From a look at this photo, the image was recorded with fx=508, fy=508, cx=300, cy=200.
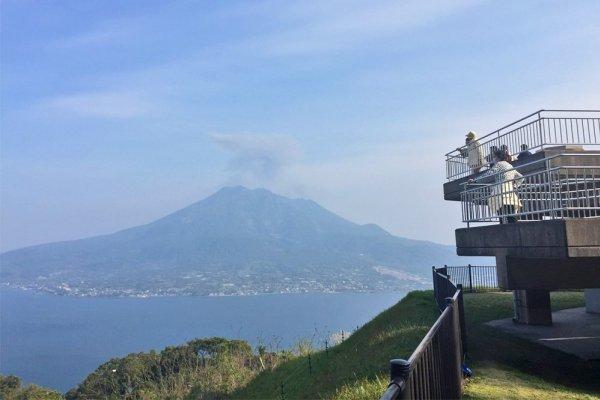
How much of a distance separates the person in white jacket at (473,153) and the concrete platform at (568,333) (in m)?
5.29

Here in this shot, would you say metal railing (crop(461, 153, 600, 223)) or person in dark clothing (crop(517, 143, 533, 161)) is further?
person in dark clothing (crop(517, 143, 533, 161))

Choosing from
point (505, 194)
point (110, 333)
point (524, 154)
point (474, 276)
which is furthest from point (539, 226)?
point (110, 333)

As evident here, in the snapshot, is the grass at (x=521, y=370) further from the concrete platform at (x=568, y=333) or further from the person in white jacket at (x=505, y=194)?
the person in white jacket at (x=505, y=194)

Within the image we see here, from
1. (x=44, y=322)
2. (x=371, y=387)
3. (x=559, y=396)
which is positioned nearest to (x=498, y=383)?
(x=559, y=396)

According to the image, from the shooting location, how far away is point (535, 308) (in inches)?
529

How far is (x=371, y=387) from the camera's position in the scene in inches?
307

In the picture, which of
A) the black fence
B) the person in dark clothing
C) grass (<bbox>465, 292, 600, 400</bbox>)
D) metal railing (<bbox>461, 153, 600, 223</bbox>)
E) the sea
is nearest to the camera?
grass (<bbox>465, 292, 600, 400</bbox>)

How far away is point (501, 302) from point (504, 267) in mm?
7231

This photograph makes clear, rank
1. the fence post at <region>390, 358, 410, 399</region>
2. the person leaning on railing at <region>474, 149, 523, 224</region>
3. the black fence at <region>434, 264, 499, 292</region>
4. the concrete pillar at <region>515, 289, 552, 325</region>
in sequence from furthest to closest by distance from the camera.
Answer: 1. the black fence at <region>434, 264, 499, 292</region>
2. the concrete pillar at <region>515, 289, 552, 325</region>
3. the person leaning on railing at <region>474, 149, 523, 224</region>
4. the fence post at <region>390, 358, 410, 399</region>

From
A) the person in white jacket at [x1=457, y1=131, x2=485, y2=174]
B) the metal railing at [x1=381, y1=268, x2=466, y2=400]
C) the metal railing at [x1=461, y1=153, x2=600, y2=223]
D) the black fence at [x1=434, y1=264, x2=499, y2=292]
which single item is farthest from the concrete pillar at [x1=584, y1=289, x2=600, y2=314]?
the metal railing at [x1=381, y1=268, x2=466, y2=400]

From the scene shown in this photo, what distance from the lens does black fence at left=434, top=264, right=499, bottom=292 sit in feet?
75.0

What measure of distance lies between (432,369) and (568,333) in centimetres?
990

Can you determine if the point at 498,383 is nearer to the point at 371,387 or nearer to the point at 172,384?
the point at 371,387

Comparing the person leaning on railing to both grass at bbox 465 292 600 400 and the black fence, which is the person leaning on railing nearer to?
grass at bbox 465 292 600 400
